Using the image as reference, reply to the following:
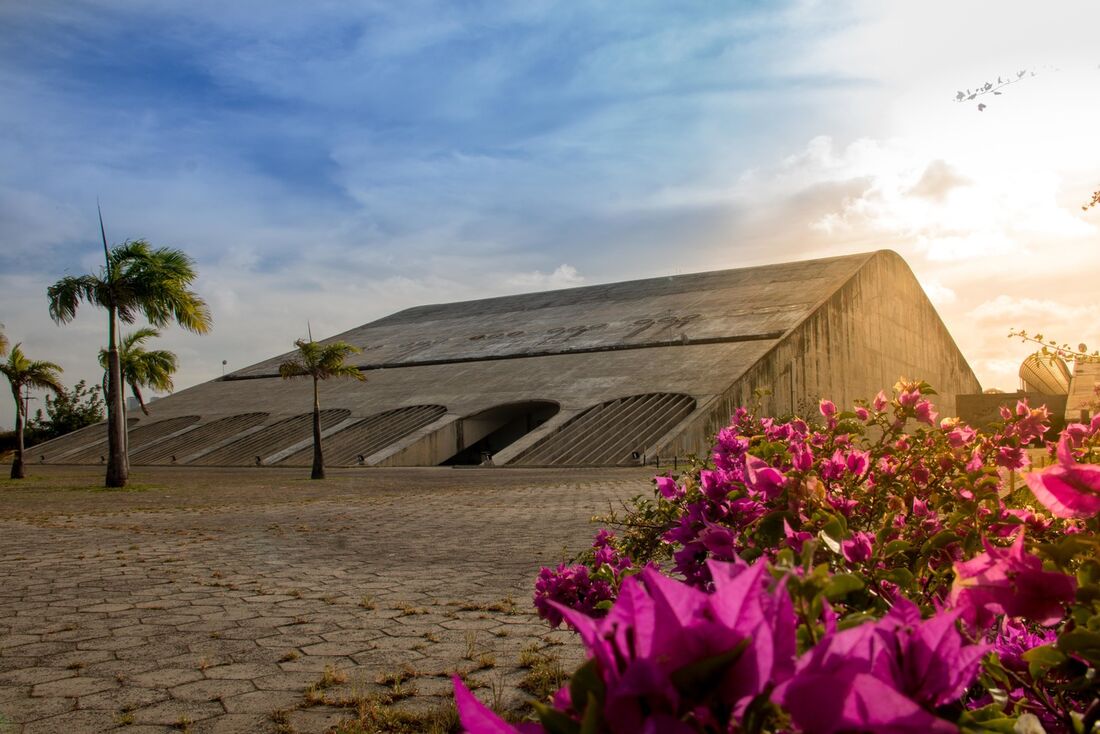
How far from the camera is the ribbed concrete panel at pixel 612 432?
917 inches

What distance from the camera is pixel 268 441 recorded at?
99.1ft

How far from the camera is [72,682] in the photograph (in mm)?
3607

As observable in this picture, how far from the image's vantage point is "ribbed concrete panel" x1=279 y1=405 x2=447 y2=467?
1078 inches

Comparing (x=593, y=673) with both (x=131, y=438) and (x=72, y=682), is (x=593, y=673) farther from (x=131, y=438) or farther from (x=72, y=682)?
(x=131, y=438)

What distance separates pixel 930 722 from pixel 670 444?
22069mm

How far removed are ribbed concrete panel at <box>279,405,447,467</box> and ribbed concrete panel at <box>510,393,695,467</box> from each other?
574cm

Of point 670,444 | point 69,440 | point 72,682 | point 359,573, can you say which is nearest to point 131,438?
point 69,440

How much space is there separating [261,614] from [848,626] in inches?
176

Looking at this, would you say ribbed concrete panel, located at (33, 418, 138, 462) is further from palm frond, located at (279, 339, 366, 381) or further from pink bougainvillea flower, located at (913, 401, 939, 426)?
pink bougainvillea flower, located at (913, 401, 939, 426)

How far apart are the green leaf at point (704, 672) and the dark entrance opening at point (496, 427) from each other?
91.1 ft

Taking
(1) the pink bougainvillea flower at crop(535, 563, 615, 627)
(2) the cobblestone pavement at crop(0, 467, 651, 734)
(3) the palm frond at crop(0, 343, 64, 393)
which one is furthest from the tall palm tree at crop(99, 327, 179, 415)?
(1) the pink bougainvillea flower at crop(535, 563, 615, 627)

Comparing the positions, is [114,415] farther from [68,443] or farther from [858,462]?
[68,443]

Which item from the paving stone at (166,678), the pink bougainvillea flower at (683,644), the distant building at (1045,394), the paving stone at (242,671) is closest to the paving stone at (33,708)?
the paving stone at (166,678)

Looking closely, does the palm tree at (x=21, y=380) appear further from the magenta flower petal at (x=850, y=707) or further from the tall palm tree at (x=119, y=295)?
the magenta flower petal at (x=850, y=707)
